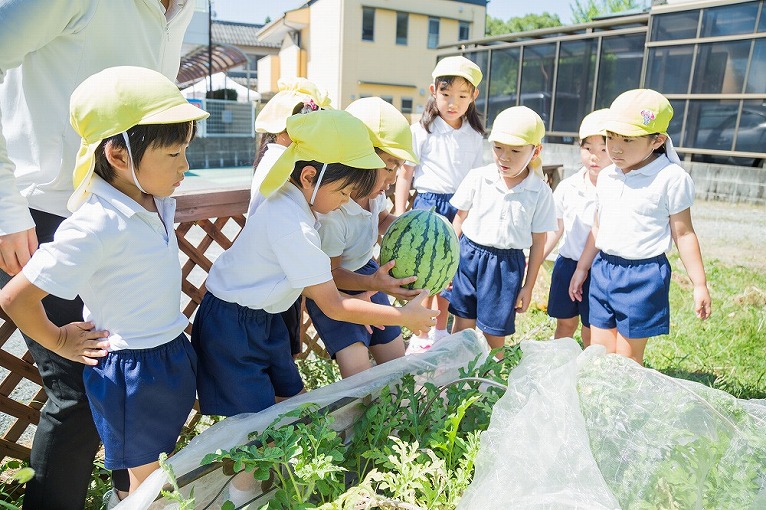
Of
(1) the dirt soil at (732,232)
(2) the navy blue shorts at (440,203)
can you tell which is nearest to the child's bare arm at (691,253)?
(2) the navy blue shorts at (440,203)

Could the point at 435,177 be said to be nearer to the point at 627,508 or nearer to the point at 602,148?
the point at 602,148

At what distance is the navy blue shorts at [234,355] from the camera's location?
2.17 m

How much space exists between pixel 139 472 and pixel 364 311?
994 mm

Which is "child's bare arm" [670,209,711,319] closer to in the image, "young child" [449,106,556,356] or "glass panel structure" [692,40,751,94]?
"young child" [449,106,556,356]

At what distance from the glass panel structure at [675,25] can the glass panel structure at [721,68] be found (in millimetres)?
422

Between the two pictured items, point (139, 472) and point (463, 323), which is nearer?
point (139, 472)

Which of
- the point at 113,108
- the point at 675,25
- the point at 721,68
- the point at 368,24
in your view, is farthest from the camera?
the point at 368,24

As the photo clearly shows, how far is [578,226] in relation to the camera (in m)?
3.81

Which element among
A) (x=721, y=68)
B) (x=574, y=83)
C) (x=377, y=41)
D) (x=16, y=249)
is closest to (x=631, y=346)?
(x=16, y=249)

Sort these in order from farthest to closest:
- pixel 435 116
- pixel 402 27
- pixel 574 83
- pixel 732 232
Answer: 1. pixel 402 27
2. pixel 574 83
3. pixel 732 232
4. pixel 435 116

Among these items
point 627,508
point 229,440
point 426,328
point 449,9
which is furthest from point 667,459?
point 449,9

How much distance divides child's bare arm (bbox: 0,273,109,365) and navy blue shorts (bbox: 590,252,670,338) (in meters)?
2.72

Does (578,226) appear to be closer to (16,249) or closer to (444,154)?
(444,154)

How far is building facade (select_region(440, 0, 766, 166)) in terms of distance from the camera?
372 inches
